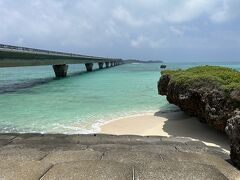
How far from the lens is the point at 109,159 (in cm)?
711

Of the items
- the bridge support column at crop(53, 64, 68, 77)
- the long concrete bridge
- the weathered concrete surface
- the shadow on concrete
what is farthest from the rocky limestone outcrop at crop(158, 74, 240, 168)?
the bridge support column at crop(53, 64, 68, 77)

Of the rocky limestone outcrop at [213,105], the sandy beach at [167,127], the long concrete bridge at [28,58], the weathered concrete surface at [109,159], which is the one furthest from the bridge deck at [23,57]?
the weathered concrete surface at [109,159]

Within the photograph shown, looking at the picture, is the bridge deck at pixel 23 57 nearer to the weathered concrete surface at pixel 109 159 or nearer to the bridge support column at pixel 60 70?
the bridge support column at pixel 60 70

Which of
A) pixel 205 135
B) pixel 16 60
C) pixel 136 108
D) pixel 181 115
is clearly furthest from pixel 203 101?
pixel 16 60

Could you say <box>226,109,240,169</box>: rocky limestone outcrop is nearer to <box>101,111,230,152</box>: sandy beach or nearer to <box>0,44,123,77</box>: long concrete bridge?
<box>101,111,230,152</box>: sandy beach

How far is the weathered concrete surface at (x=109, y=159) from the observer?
603cm

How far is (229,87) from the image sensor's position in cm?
1070

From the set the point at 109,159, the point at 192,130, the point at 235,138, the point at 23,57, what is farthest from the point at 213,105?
the point at 23,57

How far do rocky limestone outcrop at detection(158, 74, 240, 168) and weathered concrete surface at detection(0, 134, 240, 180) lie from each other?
67cm

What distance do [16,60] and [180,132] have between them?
31109 millimetres

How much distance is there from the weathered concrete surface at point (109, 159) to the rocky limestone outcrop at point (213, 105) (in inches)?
26.5

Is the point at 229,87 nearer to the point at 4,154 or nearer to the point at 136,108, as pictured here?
the point at 4,154

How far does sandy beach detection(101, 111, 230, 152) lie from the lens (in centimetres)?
1205

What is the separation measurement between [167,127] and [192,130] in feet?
3.84
